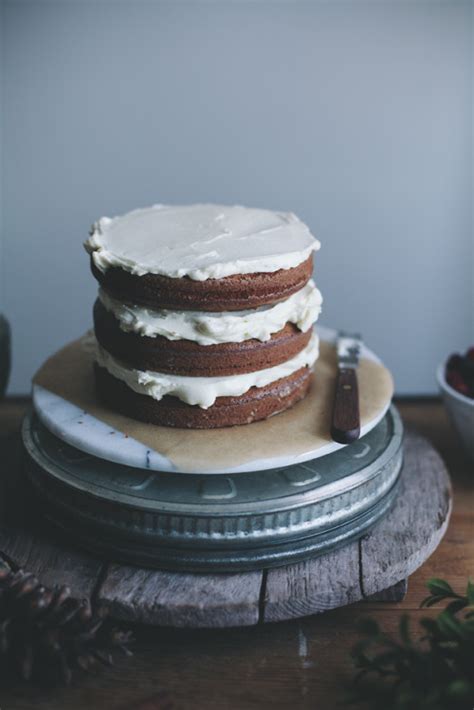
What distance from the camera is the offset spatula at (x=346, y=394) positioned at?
1.22m

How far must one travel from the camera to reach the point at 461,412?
1.51 m

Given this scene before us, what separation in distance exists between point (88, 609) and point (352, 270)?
1208 mm

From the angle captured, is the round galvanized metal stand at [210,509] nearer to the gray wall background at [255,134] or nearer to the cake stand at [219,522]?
the cake stand at [219,522]

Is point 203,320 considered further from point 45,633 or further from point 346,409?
point 45,633

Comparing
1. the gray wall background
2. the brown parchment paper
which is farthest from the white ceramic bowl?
the gray wall background

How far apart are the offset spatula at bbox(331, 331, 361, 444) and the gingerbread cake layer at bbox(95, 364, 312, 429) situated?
0.09 m

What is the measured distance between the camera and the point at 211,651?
1.09 m

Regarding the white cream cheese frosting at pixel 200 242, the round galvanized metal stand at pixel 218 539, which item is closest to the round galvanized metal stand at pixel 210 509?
the round galvanized metal stand at pixel 218 539

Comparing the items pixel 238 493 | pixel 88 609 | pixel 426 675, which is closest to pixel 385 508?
pixel 238 493

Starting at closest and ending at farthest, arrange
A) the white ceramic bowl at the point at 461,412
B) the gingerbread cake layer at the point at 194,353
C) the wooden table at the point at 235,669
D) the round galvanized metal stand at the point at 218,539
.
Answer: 1. the wooden table at the point at 235,669
2. the round galvanized metal stand at the point at 218,539
3. the gingerbread cake layer at the point at 194,353
4. the white ceramic bowl at the point at 461,412

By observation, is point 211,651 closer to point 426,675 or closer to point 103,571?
point 103,571

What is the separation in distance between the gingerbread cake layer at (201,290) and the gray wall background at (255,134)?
71 centimetres

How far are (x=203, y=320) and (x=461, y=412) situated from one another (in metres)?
0.61

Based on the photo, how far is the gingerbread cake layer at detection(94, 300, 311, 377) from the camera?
122cm
